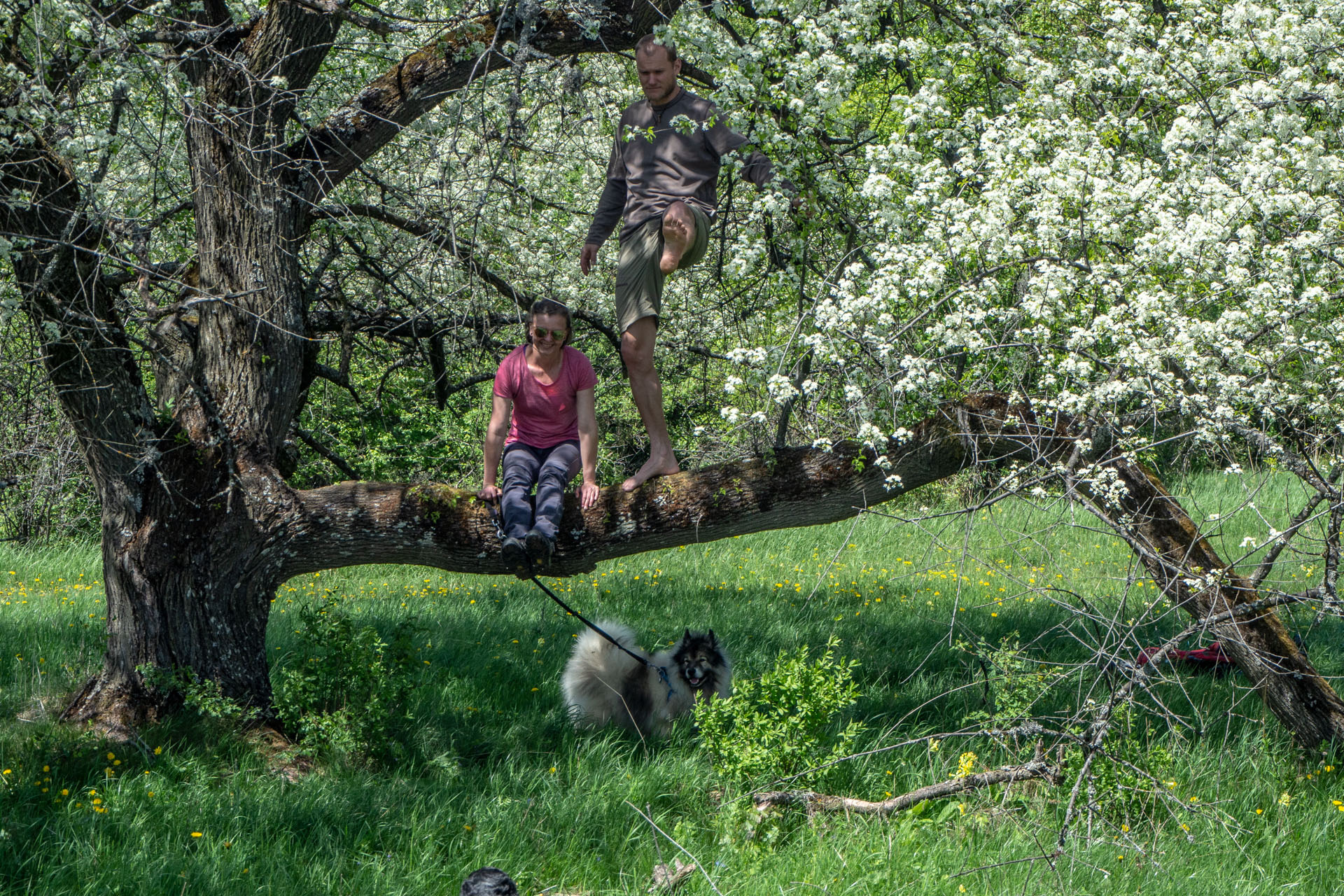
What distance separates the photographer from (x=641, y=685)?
6.28 meters

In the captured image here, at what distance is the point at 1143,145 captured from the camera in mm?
6363

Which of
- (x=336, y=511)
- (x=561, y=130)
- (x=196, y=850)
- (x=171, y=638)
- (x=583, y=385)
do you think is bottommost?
(x=196, y=850)

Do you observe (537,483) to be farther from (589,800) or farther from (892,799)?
(892,799)

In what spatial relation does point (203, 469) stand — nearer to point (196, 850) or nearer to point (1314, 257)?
point (196, 850)

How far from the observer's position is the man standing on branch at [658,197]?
18.4 feet

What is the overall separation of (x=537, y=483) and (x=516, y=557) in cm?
64

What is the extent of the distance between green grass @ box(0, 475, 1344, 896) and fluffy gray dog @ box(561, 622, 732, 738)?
15 centimetres

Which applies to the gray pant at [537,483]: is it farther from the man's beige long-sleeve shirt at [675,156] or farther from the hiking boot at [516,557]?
the man's beige long-sleeve shirt at [675,156]

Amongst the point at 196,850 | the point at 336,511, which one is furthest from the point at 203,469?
the point at 196,850

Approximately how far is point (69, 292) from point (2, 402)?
0.59m

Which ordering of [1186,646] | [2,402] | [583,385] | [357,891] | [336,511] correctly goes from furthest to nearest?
1. [1186,646]
2. [583,385]
3. [336,511]
4. [2,402]
5. [357,891]

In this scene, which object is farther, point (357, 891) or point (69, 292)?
point (69, 292)

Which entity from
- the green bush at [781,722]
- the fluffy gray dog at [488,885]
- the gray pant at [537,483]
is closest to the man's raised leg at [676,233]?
the gray pant at [537,483]

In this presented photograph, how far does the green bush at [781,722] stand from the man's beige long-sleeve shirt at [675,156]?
2.45 m
